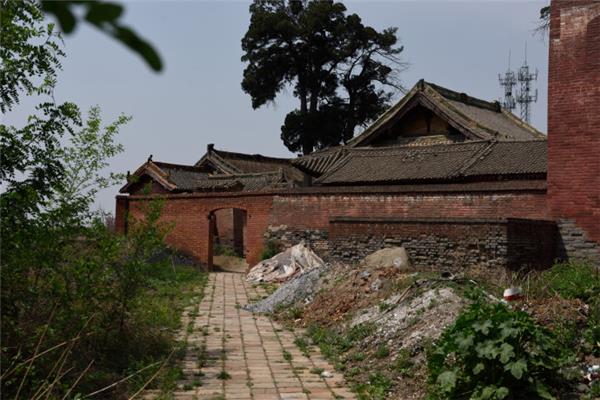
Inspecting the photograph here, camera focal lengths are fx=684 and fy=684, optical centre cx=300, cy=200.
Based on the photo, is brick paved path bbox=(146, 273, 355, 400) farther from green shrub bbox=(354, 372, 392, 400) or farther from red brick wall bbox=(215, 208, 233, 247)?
red brick wall bbox=(215, 208, 233, 247)

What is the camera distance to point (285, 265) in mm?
15797

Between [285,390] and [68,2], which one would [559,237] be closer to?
[285,390]

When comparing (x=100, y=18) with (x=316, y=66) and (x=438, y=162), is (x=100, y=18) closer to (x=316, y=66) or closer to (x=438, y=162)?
(x=438, y=162)

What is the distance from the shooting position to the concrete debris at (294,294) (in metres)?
10.9

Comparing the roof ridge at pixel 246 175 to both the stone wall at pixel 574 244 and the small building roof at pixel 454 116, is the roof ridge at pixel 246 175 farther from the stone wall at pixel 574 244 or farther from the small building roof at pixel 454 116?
the stone wall at pixel 574 244

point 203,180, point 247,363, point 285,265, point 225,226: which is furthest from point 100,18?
point 203,180

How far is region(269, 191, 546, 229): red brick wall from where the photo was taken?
13.2 meters

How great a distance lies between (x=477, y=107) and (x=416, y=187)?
382 inches

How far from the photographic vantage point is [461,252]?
11688 millimetres

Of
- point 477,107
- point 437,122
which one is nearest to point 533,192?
point 437,122

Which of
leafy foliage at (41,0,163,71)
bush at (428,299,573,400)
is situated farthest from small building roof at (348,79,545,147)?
leafy foliage at (41,0,163,71)

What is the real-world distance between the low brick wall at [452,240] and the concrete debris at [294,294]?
69.2 inches

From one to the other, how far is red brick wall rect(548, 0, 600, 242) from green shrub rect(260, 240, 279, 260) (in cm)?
704

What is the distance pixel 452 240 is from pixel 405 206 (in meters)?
3.15
